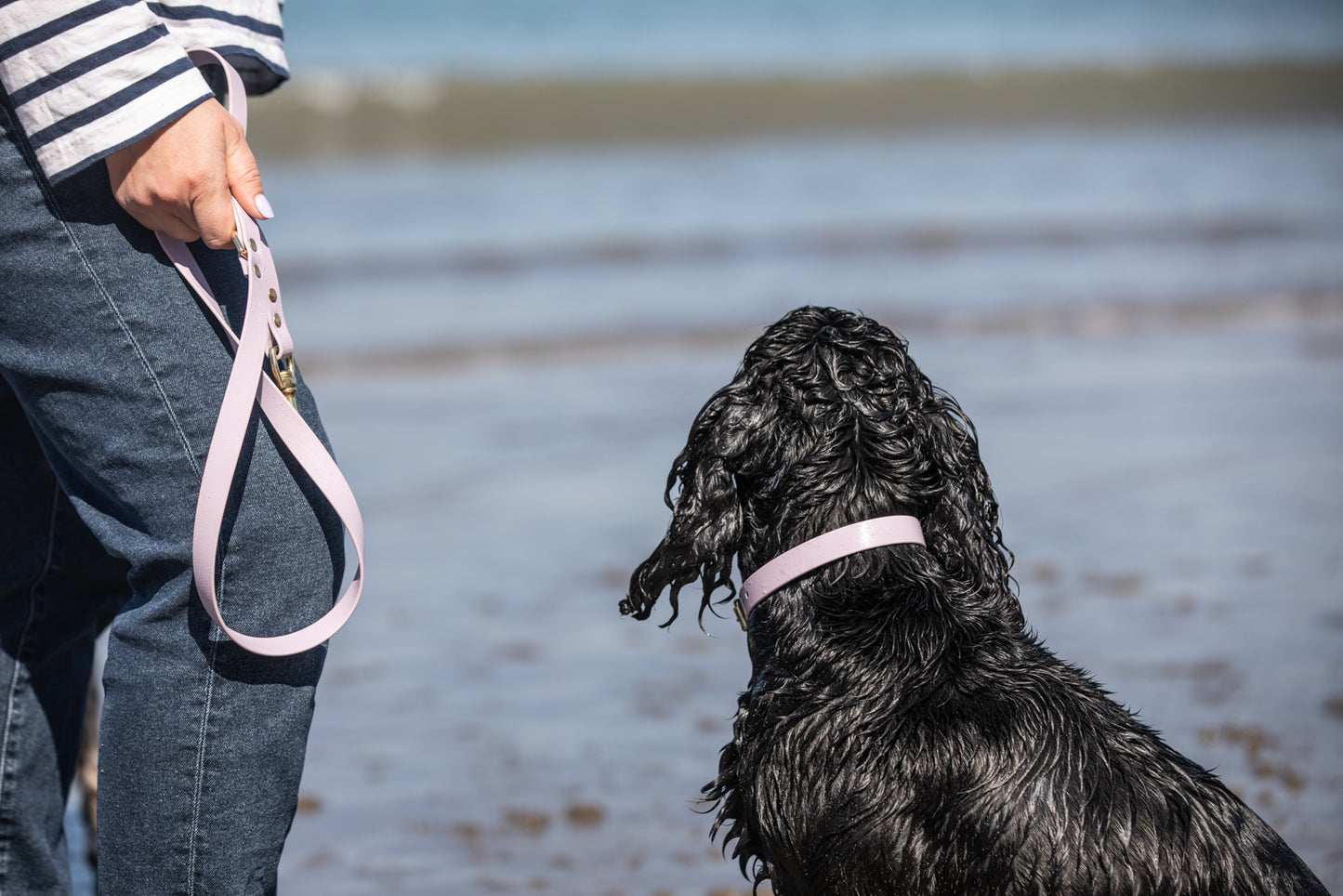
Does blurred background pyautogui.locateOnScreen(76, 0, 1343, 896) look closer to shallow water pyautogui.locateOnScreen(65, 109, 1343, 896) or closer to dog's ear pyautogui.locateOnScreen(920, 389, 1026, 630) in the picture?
shallow water pyautogui.locateOnScreen(65, 109, 1343, 896)

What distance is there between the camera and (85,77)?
1.85 m

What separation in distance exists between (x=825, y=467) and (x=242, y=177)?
1.00 meters

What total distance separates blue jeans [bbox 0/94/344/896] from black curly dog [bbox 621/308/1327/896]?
62 cm

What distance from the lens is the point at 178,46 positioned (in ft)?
6.30

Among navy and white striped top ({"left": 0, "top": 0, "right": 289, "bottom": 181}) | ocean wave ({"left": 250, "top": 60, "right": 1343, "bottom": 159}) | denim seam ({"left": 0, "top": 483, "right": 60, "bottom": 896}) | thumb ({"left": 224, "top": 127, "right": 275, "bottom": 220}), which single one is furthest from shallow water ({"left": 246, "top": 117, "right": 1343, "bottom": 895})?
ocean wave ({"left": 250, "top": 60, "right": 1343, "bottom": 159})

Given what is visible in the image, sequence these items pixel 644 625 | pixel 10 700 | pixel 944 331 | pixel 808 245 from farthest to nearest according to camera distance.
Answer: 1. pixel 808 245
2. pixel 944 331
3. pixel 644 625
4. pixel 10 700

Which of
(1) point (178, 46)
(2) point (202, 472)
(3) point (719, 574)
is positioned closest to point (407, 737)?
(3) point (719, 574)

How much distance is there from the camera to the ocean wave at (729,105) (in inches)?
834

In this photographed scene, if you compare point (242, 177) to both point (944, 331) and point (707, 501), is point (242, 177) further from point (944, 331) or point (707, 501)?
point (944, 331)

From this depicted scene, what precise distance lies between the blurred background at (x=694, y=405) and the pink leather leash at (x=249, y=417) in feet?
4.67

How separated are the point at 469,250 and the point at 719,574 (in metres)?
10.2

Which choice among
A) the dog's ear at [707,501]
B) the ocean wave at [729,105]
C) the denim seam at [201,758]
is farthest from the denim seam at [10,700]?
the ocean wave at [729,105]

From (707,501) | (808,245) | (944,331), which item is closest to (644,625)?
(707,501)

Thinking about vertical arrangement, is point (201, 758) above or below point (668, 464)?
above
